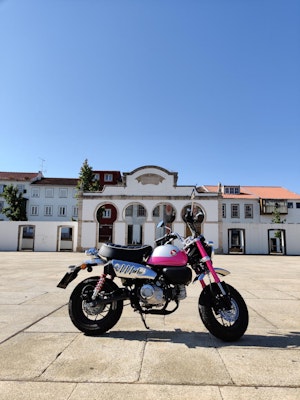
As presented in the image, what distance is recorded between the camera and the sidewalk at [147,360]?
7.96 feet

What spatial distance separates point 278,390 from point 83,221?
98.3 ft

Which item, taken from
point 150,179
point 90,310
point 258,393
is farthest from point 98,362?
point 150,179

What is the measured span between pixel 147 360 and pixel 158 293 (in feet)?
2.84

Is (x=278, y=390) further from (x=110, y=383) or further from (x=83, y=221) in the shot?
(x=83, y=221)

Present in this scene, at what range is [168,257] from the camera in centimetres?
390

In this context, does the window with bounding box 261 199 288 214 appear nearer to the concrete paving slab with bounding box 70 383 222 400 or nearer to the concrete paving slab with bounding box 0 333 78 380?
the concrete paving slab with bounding box 0 333 78 380

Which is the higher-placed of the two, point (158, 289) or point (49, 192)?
point (49, 192)

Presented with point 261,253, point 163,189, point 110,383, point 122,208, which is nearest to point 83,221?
point 122,208

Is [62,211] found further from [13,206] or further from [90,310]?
[90,310]

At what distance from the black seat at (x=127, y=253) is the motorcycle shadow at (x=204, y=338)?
984mm

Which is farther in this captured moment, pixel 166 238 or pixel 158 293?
pixel 166 238

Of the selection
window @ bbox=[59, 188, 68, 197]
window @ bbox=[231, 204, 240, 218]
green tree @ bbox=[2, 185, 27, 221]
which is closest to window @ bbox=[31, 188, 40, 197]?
window @ bbox=[59, 188, 68, 197]

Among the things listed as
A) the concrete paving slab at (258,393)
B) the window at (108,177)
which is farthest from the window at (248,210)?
the concrete paving slab at (258,393)

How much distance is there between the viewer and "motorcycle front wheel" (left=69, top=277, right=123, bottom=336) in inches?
154
